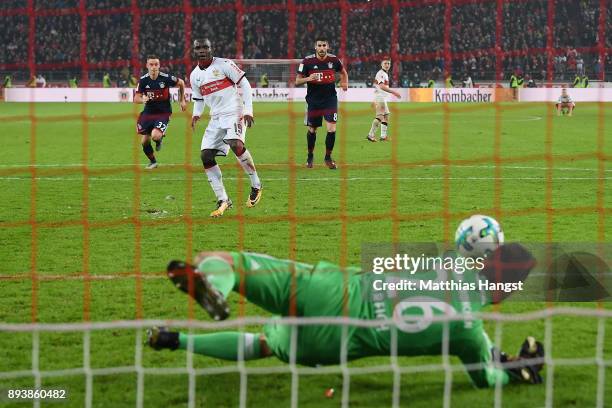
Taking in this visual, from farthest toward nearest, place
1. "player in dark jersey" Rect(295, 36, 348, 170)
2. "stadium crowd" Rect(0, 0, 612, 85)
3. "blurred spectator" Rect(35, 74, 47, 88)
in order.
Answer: "blurred spectator" Rect(35, 74, 47, 88)
"stadium crowd" Rect(0, 0, 612, 85)
"player in dark jersey" Rect(295, 36, 348, 170)

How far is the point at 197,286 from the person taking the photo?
14.8 ft

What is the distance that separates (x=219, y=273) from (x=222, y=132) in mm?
7005

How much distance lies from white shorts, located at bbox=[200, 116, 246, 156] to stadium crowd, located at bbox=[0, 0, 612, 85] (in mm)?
15979

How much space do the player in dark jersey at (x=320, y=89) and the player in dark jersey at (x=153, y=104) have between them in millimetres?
2085

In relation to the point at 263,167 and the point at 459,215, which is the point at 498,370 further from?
the point at 263,167

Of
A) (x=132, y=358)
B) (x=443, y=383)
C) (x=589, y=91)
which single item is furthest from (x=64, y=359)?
(x=589, y=91)

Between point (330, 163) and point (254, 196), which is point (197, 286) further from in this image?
point (330, 163)

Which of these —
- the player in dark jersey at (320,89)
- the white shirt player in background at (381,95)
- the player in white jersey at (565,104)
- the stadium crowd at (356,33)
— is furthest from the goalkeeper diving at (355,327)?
the player in white jersey at (565,104)

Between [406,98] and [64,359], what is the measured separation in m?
35.8

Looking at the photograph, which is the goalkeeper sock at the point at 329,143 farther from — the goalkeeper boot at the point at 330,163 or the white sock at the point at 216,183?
the white sock at the point at 216,183

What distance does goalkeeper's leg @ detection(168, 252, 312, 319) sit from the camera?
4.52 meters

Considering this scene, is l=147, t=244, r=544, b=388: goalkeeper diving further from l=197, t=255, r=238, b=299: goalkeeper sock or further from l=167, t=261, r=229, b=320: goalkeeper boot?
l=167, t=261, r=229, b=320: goalkeeper boot

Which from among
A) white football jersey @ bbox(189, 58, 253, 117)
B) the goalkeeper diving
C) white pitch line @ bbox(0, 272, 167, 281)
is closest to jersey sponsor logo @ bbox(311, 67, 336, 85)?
white football jersey @ bbox(189, 58, 253, 117)

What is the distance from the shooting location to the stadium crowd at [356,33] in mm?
28047
